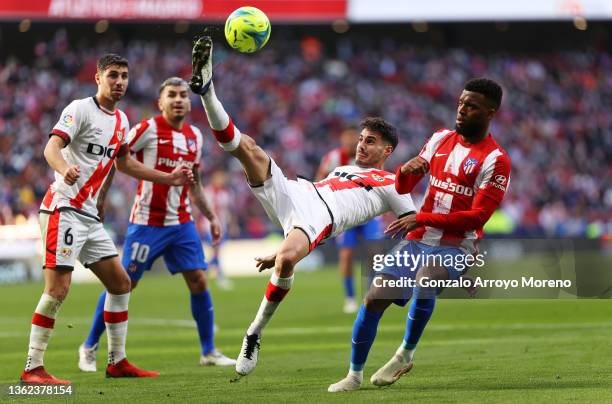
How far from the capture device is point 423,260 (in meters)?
7.74

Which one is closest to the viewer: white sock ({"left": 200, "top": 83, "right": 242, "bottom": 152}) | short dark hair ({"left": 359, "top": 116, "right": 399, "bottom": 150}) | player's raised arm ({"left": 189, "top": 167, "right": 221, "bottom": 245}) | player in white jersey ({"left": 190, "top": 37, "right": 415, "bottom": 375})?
white sock ({"left": 200, "top": 83, "right": 242, "bottom": 152})

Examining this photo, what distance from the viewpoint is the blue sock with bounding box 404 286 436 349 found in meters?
7.71

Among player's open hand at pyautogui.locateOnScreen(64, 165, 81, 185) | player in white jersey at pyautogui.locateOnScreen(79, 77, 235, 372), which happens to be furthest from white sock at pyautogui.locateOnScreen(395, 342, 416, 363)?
player's open hand at pyautogui.locateOnScreen(64, 165, 81, 185)

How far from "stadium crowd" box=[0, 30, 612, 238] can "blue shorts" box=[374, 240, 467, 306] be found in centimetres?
2048

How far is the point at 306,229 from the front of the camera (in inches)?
295

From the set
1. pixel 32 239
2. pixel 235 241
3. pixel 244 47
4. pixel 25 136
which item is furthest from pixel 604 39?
pixel 244 47

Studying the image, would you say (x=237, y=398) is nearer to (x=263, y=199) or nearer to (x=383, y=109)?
(x=263, y=199)

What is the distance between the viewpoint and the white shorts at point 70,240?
8023 mm

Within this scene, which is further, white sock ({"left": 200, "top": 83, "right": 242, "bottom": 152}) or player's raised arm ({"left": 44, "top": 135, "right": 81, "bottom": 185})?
player's raised arm ({"left": 44, "top": 135, "right": 81, "bottom": 185})

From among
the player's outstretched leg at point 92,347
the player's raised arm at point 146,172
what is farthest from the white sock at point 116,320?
the player's raised arm at point 146,172

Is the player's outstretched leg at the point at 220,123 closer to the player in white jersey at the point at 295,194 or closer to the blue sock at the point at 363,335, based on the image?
the player in white jersey at the point at 295,194

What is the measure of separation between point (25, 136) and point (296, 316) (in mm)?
17559

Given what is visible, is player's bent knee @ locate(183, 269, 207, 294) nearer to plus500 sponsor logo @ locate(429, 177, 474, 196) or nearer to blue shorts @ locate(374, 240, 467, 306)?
blue shorts @ locate(374, 240, 467, 306)

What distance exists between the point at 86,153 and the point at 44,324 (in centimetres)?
141
